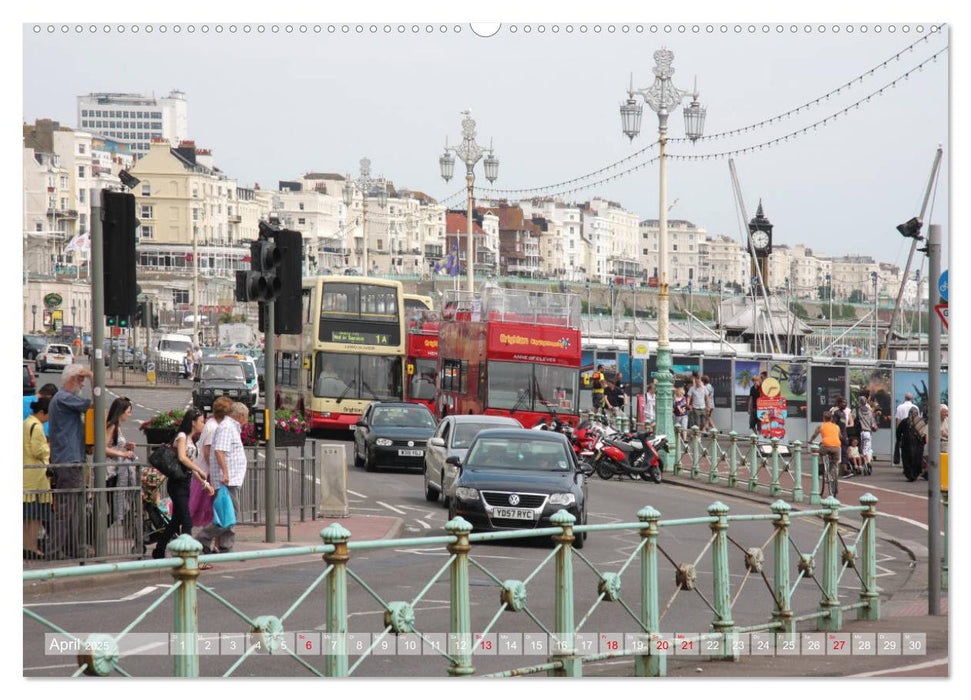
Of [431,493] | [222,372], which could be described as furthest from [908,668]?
→ [222,372]

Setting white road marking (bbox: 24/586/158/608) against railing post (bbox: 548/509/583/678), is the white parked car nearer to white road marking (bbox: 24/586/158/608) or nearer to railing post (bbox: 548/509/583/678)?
white road marking (bbox: 24/586/158/608)

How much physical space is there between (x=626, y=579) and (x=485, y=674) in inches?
64.5

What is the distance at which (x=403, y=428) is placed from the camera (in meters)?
30.8

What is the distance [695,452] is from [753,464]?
2025mm

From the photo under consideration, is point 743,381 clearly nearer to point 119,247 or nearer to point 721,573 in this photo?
point 721,573

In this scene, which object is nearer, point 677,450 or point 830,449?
point 830,449

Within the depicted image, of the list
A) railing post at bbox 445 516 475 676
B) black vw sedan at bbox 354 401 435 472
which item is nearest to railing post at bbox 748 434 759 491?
black vw sedan at bbox 354 401 435 472

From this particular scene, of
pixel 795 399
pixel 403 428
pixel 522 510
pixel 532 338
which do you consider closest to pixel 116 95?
pixel 522 510

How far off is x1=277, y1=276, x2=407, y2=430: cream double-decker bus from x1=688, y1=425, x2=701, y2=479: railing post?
34.0 ft

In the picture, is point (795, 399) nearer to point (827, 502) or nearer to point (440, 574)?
point (827, 502)

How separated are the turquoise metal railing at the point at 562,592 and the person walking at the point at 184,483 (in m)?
4.74

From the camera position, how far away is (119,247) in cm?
1148

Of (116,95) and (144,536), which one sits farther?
(144,536)
